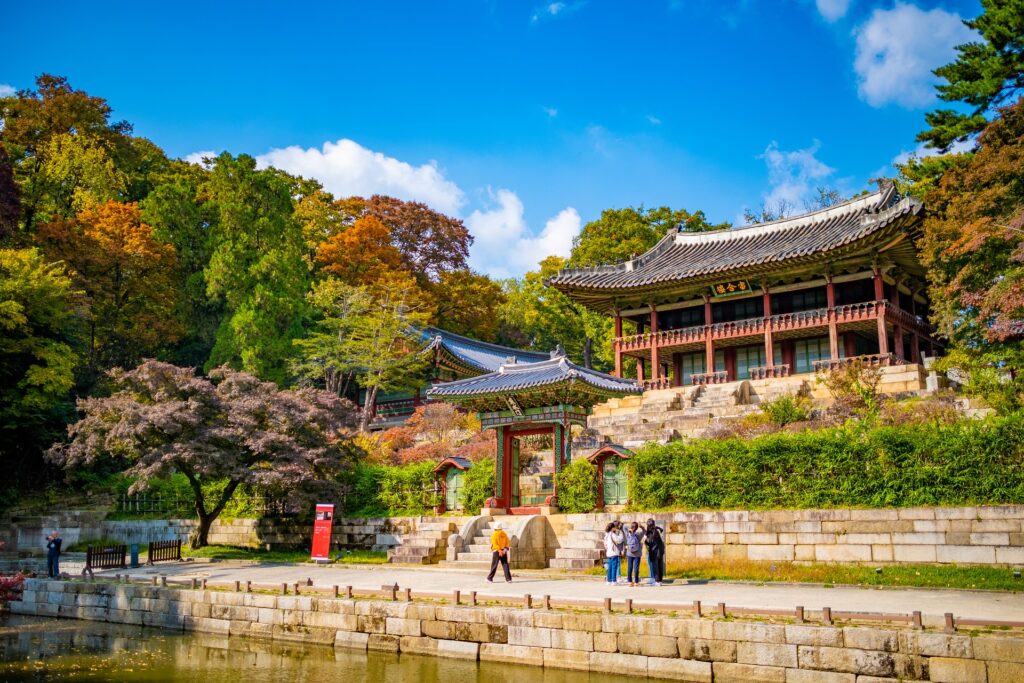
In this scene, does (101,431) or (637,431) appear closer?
(101,431)

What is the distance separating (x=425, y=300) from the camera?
49.6 metres

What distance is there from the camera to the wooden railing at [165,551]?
23.9 metres

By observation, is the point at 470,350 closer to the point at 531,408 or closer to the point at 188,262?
the point at 188,262

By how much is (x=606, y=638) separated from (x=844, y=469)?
8731 millimetres

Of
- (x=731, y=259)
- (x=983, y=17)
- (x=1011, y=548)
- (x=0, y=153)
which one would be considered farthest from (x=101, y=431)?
(x=983, y=17)

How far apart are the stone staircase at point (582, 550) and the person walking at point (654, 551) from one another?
2.74 meters

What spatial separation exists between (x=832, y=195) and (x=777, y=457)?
3054 centimetres

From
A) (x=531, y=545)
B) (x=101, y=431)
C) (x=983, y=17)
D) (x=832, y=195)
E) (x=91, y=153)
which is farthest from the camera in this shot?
(x=832, y=195)

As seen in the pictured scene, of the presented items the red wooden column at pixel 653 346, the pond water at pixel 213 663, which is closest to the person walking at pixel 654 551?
the pond water at pixel 213 663

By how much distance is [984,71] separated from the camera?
27828 mm

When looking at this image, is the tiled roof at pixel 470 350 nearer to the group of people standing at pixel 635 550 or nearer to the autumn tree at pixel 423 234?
the autumn tree at pixel 423 234

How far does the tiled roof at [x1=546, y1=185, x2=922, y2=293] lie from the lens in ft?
111

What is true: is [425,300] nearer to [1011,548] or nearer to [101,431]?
[101,431]

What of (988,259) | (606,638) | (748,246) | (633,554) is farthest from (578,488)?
(748,246)
